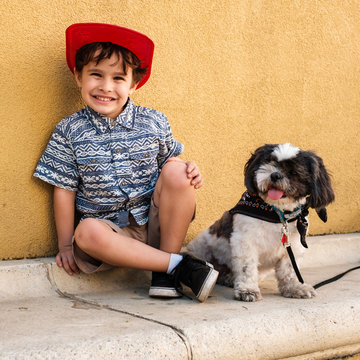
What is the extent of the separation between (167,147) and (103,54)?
2.21 feet

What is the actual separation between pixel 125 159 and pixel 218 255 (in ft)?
2.69

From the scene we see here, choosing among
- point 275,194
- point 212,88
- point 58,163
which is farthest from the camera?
point 212,88

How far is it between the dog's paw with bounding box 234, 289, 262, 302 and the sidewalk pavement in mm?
46

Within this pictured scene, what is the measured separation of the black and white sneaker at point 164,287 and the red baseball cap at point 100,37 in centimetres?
124

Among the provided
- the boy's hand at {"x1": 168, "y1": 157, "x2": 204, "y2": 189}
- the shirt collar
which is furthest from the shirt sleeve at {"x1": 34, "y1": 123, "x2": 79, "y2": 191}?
the boy's hand at {"x1": 168, "y1": 157, "x2": 204, "y2": 189}

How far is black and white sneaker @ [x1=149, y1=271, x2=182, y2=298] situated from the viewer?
2.78 meters

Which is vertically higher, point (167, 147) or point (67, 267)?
point (167, 147)

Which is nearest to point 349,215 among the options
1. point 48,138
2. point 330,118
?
point 330,118

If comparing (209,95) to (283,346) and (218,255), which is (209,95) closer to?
(218,255)

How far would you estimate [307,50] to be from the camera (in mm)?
4070

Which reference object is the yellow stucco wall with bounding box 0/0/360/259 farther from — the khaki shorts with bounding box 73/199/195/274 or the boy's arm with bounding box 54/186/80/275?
the khaki shorts with bounding box 73/199/195/274

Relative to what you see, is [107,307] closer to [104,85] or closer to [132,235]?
[132,235]

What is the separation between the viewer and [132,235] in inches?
123

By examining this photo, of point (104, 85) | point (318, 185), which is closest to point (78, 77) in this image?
point (104, 85)
